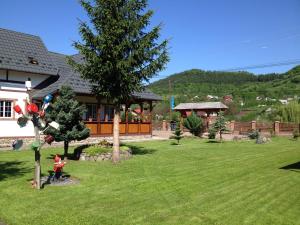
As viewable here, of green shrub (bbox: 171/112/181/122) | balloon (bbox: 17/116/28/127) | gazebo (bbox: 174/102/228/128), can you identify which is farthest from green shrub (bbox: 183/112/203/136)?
balloon (bbox: 17/116/28/127)

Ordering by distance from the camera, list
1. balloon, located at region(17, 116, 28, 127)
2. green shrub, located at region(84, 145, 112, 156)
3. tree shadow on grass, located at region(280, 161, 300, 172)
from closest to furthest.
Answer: balloon, located at region(17, 116, 28, 127) < tree shadow on grass, located at region(280, 161, 300, 172) < green shrub, located at region(84, 145, 112, 156)

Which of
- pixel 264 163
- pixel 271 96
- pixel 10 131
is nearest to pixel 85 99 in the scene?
pixel 10 131

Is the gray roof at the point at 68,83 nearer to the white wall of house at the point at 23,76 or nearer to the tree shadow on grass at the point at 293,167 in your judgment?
the white wall of house at the point at 23,76

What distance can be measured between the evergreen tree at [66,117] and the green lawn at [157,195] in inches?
60.6

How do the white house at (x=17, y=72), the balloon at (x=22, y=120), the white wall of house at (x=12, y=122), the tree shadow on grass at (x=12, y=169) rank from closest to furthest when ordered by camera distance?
the balloon at (x=22, y=120) < the tree shadow on grass at (x=12, y=169) < the white wall of house at (x=12, y=122) < the white house at (x=17, y=72)

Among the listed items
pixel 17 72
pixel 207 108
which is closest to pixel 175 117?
pixel 207 108

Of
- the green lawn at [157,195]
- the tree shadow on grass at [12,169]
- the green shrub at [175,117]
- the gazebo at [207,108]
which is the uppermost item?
the gazebo at [207,108]

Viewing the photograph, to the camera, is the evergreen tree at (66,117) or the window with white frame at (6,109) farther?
the window with white frame at (6,109)

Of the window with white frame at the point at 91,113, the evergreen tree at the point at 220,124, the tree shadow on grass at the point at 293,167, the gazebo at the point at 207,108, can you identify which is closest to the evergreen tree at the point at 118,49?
the tree shadow on grass at the point at 293,167

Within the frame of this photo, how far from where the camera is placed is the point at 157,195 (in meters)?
8.77

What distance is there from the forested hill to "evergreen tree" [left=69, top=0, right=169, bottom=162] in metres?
59.3

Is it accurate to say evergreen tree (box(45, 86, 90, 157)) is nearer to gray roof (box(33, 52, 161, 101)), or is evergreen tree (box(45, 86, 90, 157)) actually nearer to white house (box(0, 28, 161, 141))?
white house (box(0, 28, 161, 141))

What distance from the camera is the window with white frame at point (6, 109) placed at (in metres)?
20.7

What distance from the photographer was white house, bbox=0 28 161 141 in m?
21.0
